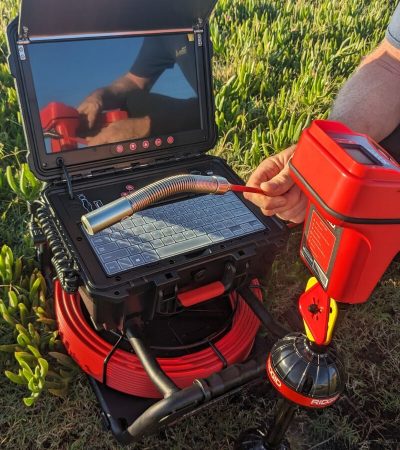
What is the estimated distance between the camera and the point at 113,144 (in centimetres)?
140

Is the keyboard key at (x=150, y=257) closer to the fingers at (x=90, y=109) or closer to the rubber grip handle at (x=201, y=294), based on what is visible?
the rubber grip handle at (x=201, y=294)

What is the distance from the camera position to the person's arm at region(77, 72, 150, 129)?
1.34 metres

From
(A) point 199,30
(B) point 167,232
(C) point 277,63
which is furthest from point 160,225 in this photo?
(C) point 277,63

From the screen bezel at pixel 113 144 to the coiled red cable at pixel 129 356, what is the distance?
0.39 metres

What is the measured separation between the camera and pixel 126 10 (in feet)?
4.17

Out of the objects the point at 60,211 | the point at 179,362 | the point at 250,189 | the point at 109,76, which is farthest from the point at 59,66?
the point at 179,362

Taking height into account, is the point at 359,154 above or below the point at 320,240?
above

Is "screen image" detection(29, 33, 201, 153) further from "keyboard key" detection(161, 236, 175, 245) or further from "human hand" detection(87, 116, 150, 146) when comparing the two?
"keyboard key" detection(161, 236, 175, 245)

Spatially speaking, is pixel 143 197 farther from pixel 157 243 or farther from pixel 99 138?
pixel 99 138

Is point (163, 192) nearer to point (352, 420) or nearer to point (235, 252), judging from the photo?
point (235, 252)

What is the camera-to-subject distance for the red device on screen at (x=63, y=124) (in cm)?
129

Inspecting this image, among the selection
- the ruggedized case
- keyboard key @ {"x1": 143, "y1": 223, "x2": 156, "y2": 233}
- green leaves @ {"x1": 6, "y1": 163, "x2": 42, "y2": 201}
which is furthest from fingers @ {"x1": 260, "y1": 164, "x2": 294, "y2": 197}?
green leaves @ {"x1": 6, "y1": 163, "x2": 42, "y2": 201}

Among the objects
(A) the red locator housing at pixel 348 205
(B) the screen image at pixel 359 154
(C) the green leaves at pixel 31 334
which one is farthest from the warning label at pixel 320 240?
(C) the green leaves at pixel 31 334

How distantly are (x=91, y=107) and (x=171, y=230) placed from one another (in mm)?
411
